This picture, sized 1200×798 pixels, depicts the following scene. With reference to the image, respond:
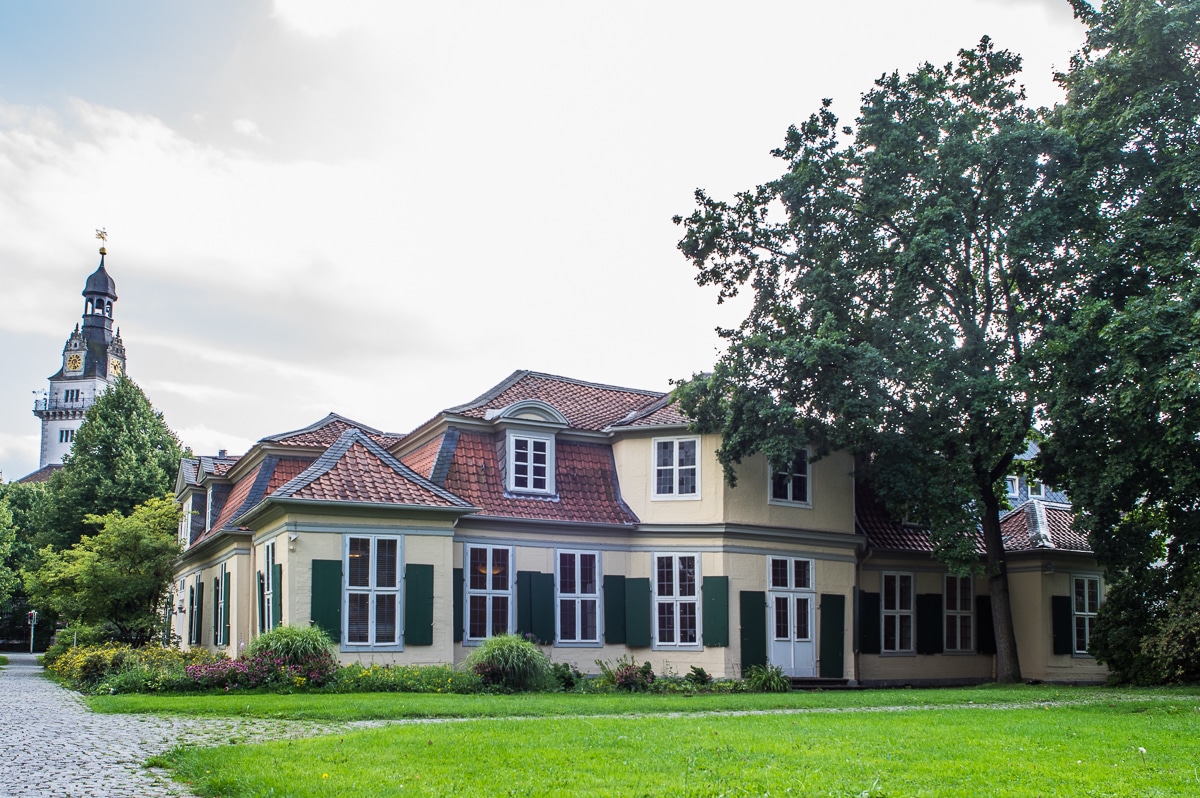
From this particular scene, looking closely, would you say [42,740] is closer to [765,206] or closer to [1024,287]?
[765,206]

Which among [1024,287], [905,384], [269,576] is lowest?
[269,576]

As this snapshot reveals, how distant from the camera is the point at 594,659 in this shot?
80.2 feet

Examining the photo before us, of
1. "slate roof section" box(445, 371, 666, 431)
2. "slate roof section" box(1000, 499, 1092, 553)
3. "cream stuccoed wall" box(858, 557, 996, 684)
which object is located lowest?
"cream stuccoed wall" box(858, 557, 996, 684)

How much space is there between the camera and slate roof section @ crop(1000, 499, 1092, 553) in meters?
28.8

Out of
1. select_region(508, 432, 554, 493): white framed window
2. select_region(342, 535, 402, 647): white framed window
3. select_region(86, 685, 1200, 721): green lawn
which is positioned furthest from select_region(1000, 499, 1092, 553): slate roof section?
select_region(342, 535, 402, 647): white framed window

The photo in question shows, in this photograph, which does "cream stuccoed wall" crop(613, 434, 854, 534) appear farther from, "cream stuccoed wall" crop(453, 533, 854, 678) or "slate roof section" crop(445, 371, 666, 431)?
"slate roof section" crop(445, 371, 666, 431)

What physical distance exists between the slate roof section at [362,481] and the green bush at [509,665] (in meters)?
Answer: 3.31

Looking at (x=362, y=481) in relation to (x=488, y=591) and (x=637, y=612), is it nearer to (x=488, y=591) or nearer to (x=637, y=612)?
(x=488, y=591)

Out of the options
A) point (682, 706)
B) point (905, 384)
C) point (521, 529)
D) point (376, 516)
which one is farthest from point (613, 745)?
point (905, 384)

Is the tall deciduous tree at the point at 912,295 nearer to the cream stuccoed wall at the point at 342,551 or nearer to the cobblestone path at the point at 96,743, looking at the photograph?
the cream stuccoed wall at the point at 342,551

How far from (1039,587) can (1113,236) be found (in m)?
10.8

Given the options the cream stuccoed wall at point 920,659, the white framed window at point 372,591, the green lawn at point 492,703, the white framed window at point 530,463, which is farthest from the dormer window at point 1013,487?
the white framed window at point 372,591

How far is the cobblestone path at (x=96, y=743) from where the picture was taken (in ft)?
28.7

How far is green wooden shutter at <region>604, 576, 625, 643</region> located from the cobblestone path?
1157cm
